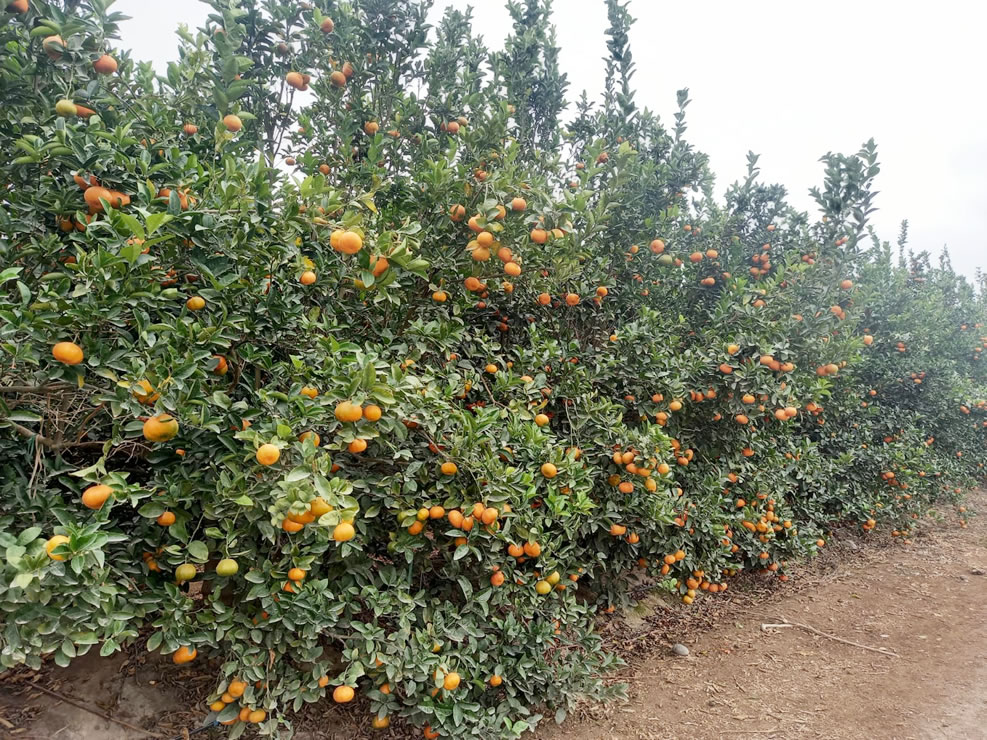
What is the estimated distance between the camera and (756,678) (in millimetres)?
3383

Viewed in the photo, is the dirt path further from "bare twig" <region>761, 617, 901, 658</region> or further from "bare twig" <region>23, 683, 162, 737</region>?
"bare twig" <region>23, 683, 162, 737</region>

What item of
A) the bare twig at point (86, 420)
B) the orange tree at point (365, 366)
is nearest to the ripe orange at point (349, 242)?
the orange tree at point (365, 366)

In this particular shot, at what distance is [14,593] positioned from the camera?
155 cm

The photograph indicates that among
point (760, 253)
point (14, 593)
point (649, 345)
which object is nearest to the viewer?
point (14, 593)

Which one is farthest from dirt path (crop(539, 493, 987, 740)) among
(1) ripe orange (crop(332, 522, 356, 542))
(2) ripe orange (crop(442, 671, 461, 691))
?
(1) ripe orange (crop(332, 522, 356, 542))

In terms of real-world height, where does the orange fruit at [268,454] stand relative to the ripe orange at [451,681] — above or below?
above

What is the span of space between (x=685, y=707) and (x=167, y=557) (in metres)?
2.80

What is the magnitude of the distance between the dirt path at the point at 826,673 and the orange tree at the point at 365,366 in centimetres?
38

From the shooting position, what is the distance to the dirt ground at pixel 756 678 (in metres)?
2.43

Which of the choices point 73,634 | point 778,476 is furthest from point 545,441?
point 778,476

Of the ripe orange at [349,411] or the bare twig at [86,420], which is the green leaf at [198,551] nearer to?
the bare twig at [86,420]

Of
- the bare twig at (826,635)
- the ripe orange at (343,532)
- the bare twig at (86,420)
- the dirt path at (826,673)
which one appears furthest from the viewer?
the bare twig at (826,635)

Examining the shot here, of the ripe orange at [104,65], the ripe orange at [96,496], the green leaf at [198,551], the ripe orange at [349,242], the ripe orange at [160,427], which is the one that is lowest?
the green leaf at [198,551]

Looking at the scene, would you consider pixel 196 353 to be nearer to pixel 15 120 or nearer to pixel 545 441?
pixel 15 120
